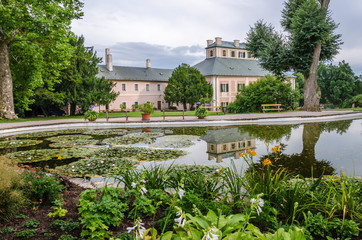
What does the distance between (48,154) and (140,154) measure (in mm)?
2753

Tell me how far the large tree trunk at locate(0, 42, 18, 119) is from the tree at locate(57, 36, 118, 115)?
6125 millimetres

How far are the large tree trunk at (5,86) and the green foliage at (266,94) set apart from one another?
64.8 ft

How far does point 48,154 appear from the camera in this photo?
764 cm

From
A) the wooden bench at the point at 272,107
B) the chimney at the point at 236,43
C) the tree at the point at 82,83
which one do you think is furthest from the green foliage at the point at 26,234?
the chimney at the point at 236,43

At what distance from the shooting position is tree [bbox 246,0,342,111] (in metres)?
21.2

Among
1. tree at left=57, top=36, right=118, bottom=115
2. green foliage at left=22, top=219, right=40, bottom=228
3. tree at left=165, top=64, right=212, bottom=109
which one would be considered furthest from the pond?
tree at left=165, top=64, right=212, bottom=109

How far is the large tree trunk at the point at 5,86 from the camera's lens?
19236 mm

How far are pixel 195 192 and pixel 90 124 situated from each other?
15.2m

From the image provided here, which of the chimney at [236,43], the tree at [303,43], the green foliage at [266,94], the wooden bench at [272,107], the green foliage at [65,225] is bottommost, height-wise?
the green foliage at [65,225]

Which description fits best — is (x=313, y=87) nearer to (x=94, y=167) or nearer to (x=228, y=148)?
(x=228, y=148)

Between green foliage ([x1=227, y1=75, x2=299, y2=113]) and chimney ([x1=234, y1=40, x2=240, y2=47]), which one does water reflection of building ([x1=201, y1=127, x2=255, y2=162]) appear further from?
chimney ([x1=234, y1=40, x2=240, y2=47])

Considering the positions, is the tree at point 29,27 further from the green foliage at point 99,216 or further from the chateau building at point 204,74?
the chateau building at point 204,74

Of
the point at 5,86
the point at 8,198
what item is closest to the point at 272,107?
the point at 5,86

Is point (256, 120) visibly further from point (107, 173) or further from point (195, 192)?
point (195, 192)
